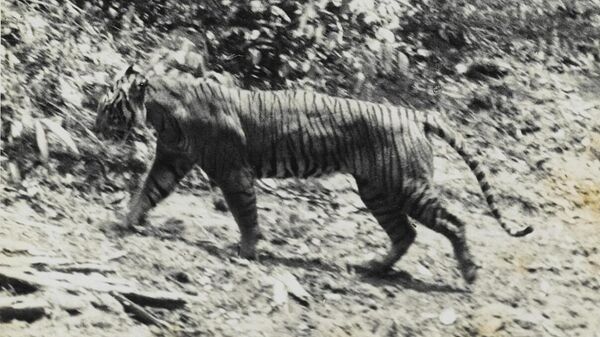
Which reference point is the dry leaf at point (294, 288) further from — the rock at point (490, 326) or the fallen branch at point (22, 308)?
the fallen branch at point (22, 308)

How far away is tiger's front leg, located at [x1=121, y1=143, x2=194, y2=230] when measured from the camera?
15.5ft

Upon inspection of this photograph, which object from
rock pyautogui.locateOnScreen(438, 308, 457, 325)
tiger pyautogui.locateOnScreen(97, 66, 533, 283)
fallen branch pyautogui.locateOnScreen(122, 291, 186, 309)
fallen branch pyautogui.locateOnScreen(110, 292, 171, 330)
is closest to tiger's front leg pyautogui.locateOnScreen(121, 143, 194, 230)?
tiger pyautogui.locateOnScreen(97, 66, 533, 283)

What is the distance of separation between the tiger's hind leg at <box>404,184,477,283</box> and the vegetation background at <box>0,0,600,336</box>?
5.0 inches

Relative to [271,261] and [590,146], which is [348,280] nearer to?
[271,261]

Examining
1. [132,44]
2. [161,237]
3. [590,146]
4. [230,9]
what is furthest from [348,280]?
[590,146]

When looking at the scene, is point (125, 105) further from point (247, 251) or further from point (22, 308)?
point (22, 308)

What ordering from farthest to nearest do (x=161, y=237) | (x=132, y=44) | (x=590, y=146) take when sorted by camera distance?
(x=590, y=146)
(x=132, y=44)
(x=161, y=237)

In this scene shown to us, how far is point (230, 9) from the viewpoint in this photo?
6.50m

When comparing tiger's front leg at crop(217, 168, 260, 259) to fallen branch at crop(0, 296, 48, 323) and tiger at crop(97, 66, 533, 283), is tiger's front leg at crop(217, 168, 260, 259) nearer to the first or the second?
tiger at crop(97, 66, 533, 283)

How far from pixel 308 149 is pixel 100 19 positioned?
1755 millimetres

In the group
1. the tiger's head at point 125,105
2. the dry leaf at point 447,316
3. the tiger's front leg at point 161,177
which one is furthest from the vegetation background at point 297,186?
the tiger's head at point 125,105

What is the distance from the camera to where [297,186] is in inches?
218

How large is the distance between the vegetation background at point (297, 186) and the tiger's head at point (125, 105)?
38 cm

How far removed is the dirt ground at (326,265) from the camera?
13.5 ft
